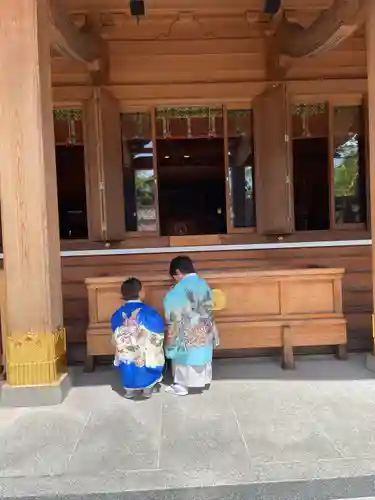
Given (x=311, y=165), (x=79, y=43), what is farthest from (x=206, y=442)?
(x=311, y=165)

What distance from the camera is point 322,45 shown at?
569 cm

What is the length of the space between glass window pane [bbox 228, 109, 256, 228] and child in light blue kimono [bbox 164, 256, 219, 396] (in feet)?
9.32

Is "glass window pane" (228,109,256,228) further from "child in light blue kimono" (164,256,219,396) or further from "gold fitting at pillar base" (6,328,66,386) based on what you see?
"gold fitting at pillar base" (6,328,66,386)

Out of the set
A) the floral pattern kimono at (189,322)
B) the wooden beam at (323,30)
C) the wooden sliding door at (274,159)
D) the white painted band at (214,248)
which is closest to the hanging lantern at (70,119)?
the white painted band at (214,248)

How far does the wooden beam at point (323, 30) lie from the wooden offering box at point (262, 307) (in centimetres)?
241

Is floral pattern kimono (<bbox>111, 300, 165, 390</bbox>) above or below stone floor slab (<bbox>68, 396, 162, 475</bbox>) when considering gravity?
above

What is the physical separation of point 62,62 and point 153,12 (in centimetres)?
136

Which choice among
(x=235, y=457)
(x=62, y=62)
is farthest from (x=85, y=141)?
(x=235, y=457)

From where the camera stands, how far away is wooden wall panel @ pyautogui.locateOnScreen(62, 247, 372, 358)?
6.73 meters

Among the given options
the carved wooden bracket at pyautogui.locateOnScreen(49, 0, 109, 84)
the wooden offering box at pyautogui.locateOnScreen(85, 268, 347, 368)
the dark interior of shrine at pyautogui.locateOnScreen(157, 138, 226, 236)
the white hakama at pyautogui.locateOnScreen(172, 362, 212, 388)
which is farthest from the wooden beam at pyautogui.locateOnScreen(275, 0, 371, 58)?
the white hakama at pyautogui.locateOnScreen(172, 362, 212, 388)

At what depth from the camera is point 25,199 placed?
4.25m

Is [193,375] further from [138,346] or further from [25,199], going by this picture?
[25,199]

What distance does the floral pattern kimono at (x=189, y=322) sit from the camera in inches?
175

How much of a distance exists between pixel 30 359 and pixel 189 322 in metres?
1.35
